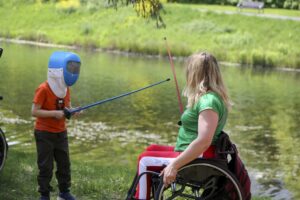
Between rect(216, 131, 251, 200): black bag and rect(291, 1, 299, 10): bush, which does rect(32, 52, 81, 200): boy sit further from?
rect(291, 1, 299, 10): bush

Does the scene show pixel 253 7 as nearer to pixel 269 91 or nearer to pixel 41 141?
pixel 269 91

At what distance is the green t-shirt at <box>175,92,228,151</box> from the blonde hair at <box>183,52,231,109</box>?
0.05 meters

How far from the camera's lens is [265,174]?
1292cm

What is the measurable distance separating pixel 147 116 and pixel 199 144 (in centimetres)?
1460

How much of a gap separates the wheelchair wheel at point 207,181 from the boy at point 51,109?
Result: 1.42 meters

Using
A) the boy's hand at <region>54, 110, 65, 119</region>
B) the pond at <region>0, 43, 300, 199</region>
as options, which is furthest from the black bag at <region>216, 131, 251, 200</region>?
the pond at <region>0, 43, 300, 199</region>

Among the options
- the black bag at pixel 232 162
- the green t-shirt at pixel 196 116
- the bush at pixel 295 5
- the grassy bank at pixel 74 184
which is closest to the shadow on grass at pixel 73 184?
the grassy bank at pixel 74 184

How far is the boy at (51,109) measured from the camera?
5598mm

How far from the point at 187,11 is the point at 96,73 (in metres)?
20.6

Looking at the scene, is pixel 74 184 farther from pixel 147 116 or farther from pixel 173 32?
pixel 173 32

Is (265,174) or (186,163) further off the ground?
(186,163)

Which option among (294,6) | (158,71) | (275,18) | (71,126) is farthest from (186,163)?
(294,6)

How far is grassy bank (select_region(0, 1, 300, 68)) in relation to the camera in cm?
3825

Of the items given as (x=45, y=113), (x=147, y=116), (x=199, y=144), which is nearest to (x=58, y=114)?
(x=45, y=113)
